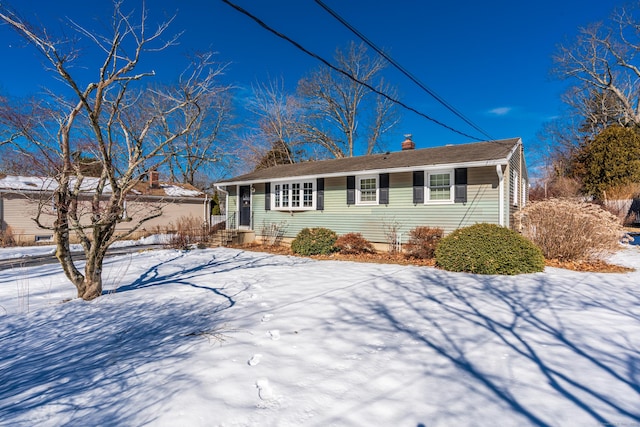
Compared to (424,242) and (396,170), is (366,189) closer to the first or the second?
(396,170)

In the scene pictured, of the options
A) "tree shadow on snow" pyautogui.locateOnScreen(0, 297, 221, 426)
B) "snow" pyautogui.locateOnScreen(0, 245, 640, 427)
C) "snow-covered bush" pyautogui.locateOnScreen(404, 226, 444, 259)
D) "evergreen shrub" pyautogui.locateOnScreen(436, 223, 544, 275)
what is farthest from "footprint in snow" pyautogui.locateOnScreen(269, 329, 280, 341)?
"snow-covered bush" pyautogui.locateOnScreen(404, 226, 444, 259)

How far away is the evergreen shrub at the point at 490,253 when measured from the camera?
7.18 meters

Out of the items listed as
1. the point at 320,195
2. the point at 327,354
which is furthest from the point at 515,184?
the point at 327,354

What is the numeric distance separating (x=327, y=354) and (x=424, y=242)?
22.6ft

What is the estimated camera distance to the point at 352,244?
10.9 meters

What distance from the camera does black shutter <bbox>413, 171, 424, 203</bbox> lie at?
34.9ft

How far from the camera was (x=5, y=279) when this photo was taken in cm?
748

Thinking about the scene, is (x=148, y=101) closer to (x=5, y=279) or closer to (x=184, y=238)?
(x=184, y=238)

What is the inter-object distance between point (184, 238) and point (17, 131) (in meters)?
7.79

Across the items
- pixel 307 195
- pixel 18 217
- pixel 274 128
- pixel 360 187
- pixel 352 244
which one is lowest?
pixel 352 244

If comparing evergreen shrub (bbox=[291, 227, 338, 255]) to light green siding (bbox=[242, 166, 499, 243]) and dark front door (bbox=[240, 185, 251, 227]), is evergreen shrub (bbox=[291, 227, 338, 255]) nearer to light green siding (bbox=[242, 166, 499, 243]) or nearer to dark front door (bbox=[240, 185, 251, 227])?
light green siding (bbox=[242, 166, 499, 243])

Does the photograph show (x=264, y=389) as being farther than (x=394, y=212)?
No

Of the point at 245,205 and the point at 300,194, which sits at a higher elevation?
the point at 300,194

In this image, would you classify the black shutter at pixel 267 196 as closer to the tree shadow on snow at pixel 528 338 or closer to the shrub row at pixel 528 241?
the shrub row at pixel 528 241
